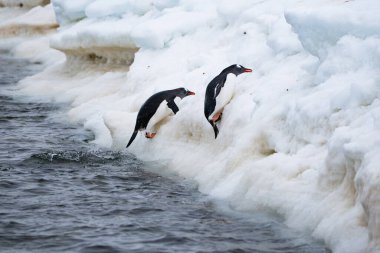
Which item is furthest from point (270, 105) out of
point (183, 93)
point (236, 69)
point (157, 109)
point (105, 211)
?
point (105, 211)

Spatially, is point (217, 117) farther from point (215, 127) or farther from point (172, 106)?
point (172, 106)

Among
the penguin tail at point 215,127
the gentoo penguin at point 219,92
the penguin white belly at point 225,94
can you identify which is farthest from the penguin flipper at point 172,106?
the penguin tail at point 215,127

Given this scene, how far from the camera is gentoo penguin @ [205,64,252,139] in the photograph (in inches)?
371

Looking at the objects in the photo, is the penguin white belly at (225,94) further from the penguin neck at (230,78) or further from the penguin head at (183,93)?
the penguin head at (183,93)

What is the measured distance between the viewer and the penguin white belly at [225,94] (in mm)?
9484

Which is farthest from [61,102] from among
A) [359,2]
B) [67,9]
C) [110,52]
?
[359,2]

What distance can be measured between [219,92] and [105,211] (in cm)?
225

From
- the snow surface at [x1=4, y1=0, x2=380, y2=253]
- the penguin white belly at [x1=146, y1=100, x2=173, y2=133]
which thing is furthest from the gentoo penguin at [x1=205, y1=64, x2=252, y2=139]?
the penguin white belly at [x1=146, y1=100, x2=173, y2=133]

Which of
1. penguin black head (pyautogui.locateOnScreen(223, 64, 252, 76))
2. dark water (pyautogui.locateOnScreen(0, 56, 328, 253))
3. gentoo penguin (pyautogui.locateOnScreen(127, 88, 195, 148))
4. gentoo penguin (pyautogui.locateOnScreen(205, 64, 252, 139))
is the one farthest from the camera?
gentoo penguin (pyautogui.locateOnScreen(127, 88, 195, 148))

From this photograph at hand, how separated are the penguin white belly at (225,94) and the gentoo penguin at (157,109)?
799 mm

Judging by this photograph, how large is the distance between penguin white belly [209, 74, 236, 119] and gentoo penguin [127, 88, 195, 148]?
799mm

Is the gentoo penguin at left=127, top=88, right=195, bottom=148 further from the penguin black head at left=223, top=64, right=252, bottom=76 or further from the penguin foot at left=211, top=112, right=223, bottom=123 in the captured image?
the penguin foot at left=211, top=112, right=223, bottom=123

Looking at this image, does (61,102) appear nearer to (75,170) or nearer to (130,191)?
(75,170)

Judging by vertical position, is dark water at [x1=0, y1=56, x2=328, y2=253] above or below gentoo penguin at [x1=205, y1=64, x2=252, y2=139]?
below
